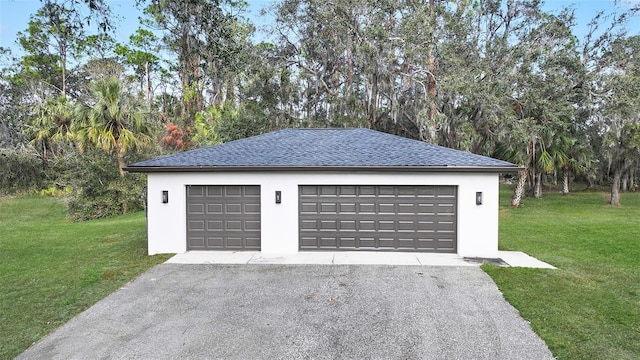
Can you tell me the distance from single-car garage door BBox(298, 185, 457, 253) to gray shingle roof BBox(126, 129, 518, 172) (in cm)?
63

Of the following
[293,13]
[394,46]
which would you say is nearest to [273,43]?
[293,13]

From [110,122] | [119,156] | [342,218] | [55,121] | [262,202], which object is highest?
[55,121]

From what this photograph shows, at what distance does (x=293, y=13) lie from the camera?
58.8 feet

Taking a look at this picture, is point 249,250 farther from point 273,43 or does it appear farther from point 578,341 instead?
point 273,43

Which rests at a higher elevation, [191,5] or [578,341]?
[191,5]

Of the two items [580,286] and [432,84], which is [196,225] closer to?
[580,286]

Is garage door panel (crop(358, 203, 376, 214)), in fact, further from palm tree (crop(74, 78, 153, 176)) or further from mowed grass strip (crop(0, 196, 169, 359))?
palm tree (crop(74, 78, 153, 176))

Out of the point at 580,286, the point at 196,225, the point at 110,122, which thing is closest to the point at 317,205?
the point at 196,225

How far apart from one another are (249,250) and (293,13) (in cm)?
1376

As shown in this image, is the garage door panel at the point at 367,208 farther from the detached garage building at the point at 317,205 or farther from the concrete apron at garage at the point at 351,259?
the concrete apron at garage at the point at 351,259

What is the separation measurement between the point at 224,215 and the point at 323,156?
112 inches

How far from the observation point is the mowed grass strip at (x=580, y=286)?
4.13 metres

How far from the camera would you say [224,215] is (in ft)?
28.5

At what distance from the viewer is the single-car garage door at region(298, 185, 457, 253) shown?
27.5 feet
